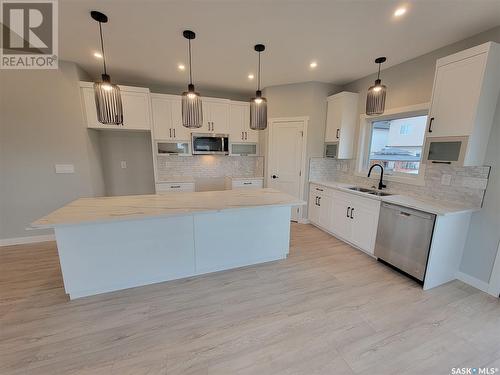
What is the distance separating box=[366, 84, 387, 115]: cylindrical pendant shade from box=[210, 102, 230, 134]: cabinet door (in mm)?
2704

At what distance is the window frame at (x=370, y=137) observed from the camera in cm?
280

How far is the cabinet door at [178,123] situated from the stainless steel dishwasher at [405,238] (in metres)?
3.66

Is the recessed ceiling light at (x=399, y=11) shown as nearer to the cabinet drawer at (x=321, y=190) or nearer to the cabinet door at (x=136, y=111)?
the cabinet drawer at (x=321, y=190)

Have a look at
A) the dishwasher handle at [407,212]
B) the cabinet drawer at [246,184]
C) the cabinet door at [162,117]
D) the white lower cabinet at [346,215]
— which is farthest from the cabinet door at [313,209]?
the cabinet door at [162,117]

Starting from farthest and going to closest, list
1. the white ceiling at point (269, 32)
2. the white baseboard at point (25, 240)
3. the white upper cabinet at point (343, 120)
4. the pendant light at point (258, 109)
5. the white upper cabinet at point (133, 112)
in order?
the white upper cabinet at point (343, 120), the white upper cabinet at point (133, 112), the white baseboard at point (25, 240), the pendant light at point (258, 109), the white ceiling at point (269, 32)

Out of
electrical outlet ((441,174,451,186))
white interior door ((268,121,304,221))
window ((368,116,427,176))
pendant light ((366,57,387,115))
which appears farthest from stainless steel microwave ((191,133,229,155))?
electrical outlet ((441,174,451,186))

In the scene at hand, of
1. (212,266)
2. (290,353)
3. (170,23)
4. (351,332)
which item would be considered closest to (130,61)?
(170,23)

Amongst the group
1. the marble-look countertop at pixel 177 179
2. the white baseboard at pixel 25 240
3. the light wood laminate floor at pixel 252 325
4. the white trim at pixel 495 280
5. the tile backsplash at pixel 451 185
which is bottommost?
the light wood laminate floor at pixel 252 325

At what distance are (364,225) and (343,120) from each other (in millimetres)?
1933

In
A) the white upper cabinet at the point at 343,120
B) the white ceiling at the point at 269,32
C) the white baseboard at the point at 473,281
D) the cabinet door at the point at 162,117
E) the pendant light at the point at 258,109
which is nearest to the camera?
the white ceiling at the point at 269,32

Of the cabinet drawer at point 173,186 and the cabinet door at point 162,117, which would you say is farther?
the cabinet drawer at point 173,186

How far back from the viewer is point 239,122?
14.5ft

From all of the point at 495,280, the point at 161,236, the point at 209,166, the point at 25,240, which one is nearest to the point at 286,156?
the point at 209,166

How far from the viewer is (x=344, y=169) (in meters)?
4.08
